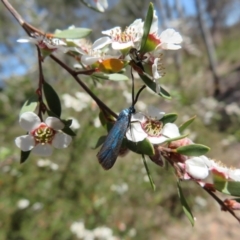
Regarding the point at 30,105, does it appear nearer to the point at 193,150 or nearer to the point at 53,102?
the point at 53,102

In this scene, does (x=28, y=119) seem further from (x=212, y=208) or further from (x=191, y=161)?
(x=212, y=208)

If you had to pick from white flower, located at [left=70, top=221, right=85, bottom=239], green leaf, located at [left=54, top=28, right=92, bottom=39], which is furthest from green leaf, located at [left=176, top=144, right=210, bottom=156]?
white flower, located at [left=70, top=221, right=85, bottom=239]

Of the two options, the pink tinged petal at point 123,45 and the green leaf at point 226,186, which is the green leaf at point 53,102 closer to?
Result: the pink tinged petal at point 123,45

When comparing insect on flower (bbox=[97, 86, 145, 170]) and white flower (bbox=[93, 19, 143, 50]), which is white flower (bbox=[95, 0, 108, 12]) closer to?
white flower (bbox=[93, 19, 143, 50])

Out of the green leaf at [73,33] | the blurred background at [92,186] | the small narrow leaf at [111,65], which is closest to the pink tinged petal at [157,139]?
the small narrow leaf at [111,65]

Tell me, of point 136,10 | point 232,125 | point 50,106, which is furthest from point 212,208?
point 136,10


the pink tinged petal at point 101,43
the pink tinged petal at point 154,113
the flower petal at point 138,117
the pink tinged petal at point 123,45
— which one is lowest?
the flower petal at point 138,117
